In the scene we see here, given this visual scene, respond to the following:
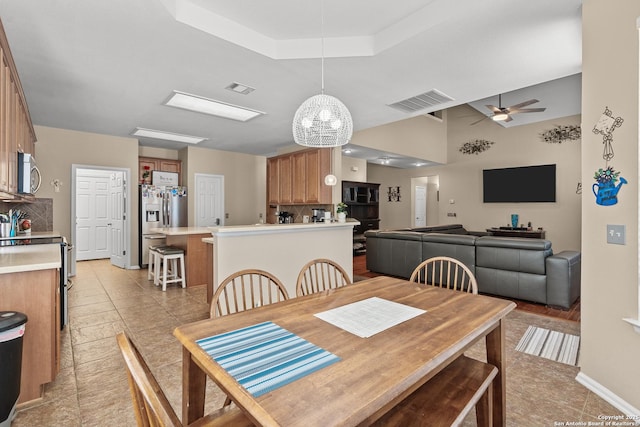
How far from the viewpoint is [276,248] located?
3592 millimetres

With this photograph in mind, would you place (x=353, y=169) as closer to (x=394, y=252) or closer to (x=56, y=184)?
(x=394, y=252)

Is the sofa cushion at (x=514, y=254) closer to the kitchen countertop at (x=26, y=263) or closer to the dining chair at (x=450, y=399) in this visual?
the dining chair at (x=450, y=399)

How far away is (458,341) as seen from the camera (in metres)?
1.21

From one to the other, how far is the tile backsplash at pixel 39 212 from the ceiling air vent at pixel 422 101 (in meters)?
5.19

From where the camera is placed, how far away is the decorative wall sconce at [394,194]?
9859 mm

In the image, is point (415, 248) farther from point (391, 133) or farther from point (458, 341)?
point (458, 341)

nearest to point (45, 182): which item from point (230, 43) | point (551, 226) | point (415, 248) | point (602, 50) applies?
point (230, 43)

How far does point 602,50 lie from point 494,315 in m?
1.93

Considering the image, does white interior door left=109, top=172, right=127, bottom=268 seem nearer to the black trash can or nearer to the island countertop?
the island countertop

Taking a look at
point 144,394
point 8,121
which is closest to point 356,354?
Answer: point 144,394

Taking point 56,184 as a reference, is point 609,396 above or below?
below

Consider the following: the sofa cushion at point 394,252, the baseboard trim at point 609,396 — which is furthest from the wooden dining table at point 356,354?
the sofa cushion at point 394,252

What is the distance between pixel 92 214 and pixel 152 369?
618 cm

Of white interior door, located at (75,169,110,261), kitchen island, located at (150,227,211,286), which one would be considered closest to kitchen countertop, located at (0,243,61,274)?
kitchen island, located at (150,227,211,286)
